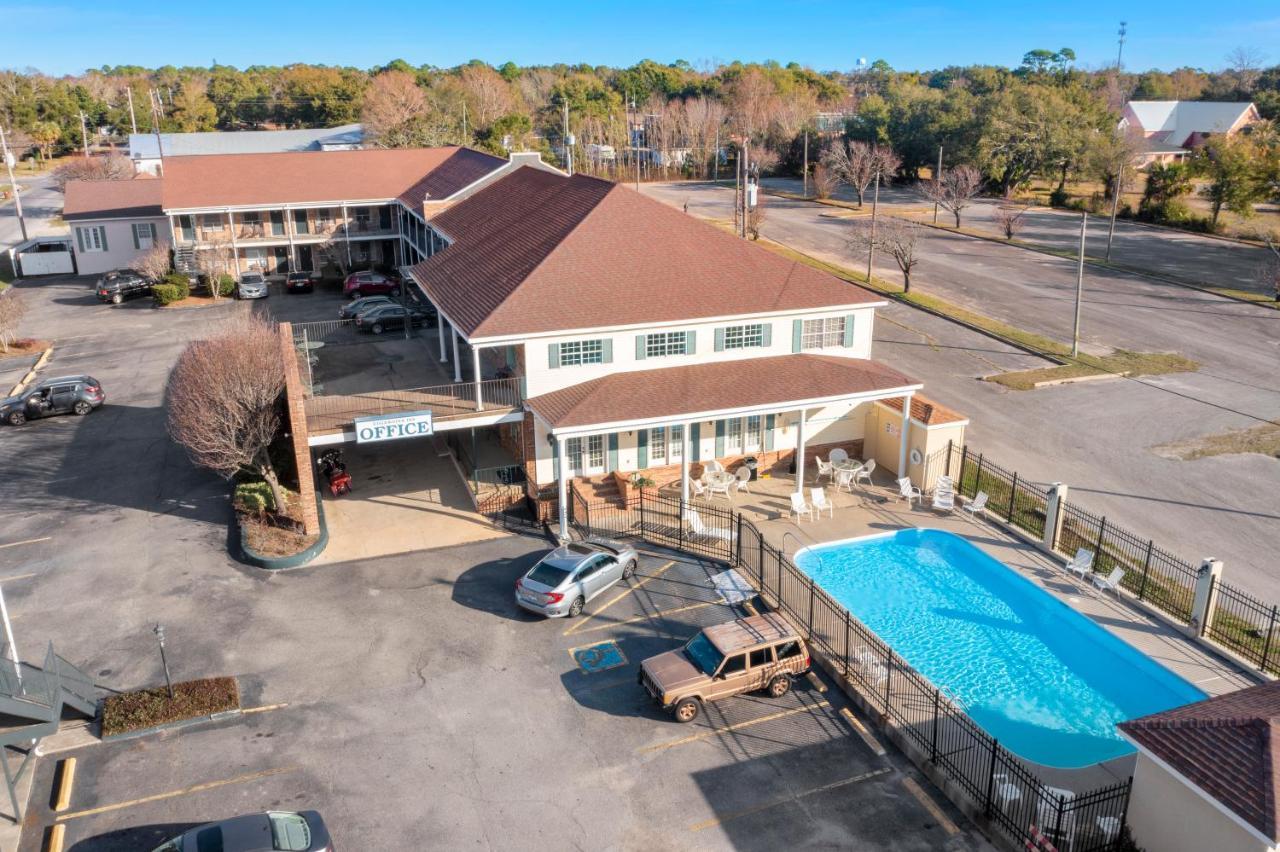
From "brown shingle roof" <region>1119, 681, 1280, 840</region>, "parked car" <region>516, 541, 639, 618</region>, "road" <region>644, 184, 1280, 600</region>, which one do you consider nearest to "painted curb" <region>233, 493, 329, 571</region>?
"parked car" <region>516, 541, 639, 618</region>

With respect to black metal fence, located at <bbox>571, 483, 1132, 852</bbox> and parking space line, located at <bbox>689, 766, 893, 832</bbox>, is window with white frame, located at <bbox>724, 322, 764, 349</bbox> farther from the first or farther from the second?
parking space line, located at <bbox>689, 766, 893, 832</bbox>

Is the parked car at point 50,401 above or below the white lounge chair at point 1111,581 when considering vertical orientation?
above

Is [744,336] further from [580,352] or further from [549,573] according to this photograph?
[549,573]

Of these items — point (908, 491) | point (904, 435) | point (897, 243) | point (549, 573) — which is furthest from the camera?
point (897, 243)

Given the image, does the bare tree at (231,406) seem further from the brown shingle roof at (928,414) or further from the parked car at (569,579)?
the brown shingle roof at (928,414)

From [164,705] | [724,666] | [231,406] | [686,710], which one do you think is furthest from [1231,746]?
[231,406]

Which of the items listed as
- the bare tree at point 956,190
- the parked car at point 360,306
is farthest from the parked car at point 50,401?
the bare tree at point 956,190

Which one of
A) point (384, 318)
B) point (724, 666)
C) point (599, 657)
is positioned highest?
point (384, 318)
